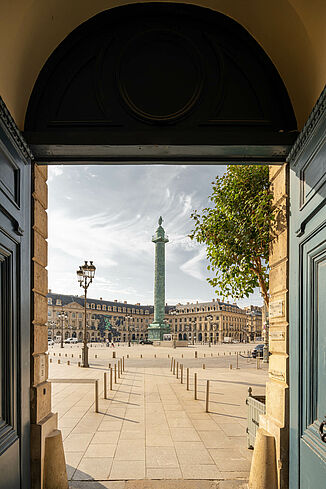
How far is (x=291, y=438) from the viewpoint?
14.7ft

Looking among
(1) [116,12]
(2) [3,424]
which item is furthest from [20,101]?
(2) [3,424]

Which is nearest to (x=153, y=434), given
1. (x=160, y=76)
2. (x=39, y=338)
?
(x=39, y=338)

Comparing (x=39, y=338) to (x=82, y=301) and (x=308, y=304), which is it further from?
(x=82, y=301)

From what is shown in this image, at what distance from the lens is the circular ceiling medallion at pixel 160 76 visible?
4668 millimetres

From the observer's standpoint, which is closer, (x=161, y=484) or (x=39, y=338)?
(x=39, y=338)

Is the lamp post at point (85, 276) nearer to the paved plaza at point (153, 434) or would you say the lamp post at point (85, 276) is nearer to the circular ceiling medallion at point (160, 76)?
the paved plaza at point (153, 434)

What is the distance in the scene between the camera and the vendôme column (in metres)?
72.1

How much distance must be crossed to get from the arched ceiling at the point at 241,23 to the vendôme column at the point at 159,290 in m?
69.1

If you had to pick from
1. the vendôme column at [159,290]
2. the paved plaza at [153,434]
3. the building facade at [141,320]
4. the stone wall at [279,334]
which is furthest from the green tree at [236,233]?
the building facade at [141,320]

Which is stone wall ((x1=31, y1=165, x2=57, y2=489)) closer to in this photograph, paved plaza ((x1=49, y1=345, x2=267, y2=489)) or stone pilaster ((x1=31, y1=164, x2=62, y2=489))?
stone pilaster ((x1=31, y1=164, x2=62, y2=489))

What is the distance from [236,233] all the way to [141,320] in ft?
531

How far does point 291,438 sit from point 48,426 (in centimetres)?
299

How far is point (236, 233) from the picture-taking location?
7055mm

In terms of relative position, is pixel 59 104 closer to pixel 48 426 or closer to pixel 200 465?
pixel 48 426
